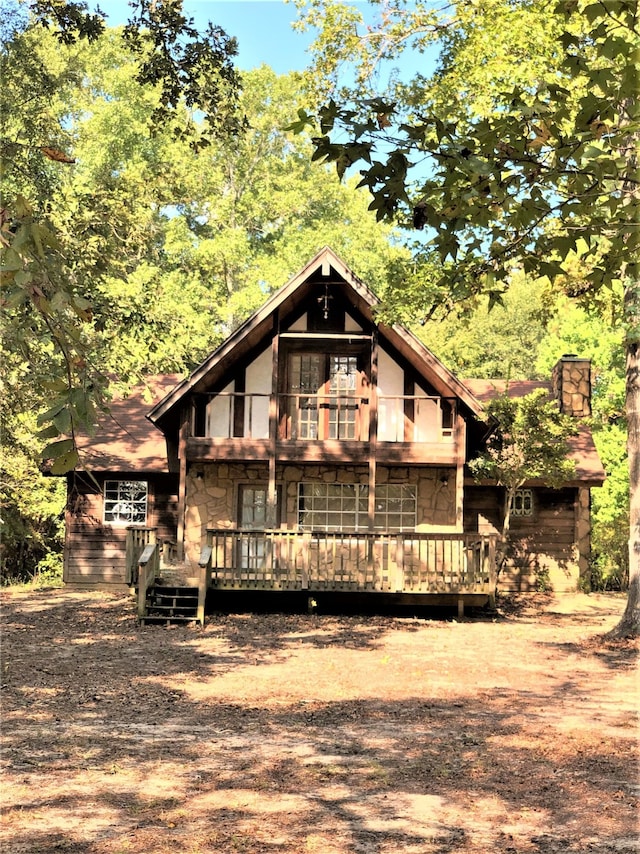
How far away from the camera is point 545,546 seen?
23.4 metres

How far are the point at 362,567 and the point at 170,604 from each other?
3791 mm

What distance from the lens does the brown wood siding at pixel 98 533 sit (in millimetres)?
23406

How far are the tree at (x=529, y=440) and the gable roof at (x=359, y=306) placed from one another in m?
0.84

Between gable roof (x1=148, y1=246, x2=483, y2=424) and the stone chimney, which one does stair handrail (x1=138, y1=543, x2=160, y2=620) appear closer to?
gable roof (x1=148, y1=246, x2=483, y2=424)

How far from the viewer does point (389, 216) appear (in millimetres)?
4969

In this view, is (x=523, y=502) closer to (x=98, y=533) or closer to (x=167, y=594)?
(x=167, y=594)

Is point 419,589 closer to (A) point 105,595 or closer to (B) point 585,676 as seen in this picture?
(B) point 585,676

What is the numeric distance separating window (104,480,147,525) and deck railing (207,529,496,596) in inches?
215

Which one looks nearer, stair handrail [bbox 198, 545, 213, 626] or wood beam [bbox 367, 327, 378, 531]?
stair handrail [bbox 198, 545, 213, 626]

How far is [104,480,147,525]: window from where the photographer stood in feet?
77.0

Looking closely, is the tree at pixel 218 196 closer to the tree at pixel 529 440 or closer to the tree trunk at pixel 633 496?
the tree at pixel 529 440

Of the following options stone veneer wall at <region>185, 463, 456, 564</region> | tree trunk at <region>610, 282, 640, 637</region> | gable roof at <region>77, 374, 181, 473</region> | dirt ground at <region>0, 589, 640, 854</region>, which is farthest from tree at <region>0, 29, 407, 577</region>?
dirt ground at <region>0, 589, 640, 854</region>

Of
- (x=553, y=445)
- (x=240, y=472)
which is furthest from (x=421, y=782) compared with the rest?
(x=240, y=472)

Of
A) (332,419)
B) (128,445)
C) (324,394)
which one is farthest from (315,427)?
(128,445)
